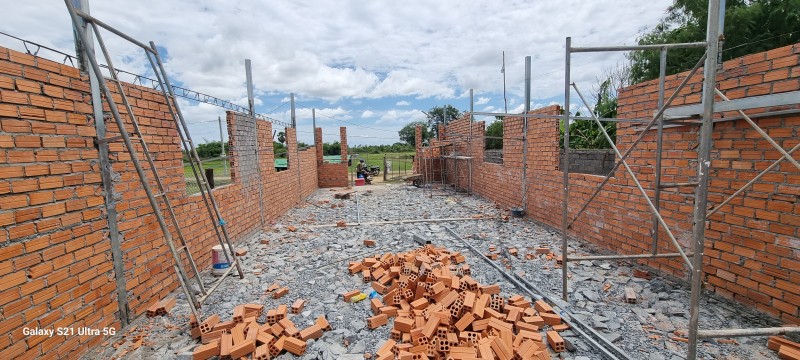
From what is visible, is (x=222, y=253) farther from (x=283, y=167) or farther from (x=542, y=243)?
(x=283, y=167)

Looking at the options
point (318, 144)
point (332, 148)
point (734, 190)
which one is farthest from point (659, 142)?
point (332, 148)

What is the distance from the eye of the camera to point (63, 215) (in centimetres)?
254

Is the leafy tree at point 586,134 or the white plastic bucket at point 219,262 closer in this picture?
the white plastic bucket at point 219,262

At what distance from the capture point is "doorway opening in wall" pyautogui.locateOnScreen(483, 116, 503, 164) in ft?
32.6

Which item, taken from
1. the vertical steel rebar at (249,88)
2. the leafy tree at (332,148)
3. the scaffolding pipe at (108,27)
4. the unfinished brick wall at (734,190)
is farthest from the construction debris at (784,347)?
the leafy tree at (332,148)

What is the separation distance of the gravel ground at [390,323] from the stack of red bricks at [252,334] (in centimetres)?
11

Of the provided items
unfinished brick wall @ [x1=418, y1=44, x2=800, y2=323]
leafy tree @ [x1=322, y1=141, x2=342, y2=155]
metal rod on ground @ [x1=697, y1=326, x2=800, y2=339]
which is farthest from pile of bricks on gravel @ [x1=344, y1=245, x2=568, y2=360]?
leafy tree @ [x1=322, y1=141, x2=342, y2=155]

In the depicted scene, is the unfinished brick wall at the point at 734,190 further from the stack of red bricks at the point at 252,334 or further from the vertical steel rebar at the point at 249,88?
the vertical steel rebar at the point at 249,88

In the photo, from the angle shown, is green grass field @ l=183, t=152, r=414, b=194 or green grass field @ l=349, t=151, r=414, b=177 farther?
green grass field @ l=349, t=151, r=414, b=177

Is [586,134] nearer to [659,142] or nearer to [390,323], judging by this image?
[659,142]

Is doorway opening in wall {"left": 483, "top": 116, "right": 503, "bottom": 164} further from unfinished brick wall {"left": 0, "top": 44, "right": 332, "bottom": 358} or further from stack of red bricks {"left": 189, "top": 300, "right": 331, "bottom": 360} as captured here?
unfinished brick wall {"left": 0, "top": 44, "right": 332, "bottom": 358}

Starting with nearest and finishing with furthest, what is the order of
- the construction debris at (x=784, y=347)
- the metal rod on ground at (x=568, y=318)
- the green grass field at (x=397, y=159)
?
1. the construction debris at (x=784, y=347)
2. the metal rod on ground at (x=568, y=318)
3. the green grass field at (x=397, y=159)

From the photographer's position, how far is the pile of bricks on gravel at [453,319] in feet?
8.52

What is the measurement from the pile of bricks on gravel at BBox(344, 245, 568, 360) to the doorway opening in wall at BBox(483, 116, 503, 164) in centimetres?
529
